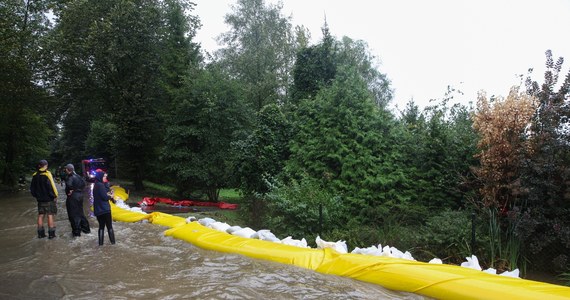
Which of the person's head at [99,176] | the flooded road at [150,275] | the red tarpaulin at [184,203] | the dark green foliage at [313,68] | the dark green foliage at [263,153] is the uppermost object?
the dark green foliage at [313,68]

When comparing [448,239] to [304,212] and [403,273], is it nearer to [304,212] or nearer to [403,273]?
[403,273]

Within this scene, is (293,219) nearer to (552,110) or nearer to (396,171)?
(396,171)

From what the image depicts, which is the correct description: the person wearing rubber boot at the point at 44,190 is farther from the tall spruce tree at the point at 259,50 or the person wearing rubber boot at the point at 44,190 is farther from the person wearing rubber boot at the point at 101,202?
the tall spruce tree at the point at 259,50

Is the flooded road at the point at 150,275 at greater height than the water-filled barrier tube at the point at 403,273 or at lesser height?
lesser

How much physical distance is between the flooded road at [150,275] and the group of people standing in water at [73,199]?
16.3 inches

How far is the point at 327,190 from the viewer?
10.5 meters

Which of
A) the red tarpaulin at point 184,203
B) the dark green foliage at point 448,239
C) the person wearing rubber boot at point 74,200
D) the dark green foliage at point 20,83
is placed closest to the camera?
the dark green foliage at point 448,239

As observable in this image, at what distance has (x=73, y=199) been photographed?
345 inches

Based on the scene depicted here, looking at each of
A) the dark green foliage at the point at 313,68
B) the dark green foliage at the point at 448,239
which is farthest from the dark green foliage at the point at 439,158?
the dark green foliage at the point at 313,68

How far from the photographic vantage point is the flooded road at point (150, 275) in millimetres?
4754

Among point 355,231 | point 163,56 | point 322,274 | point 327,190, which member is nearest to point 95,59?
point 163,56

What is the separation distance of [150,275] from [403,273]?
3611mm

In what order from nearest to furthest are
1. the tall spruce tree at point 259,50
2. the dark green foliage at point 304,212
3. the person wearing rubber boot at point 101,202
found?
the person wearing rubber boot at point 101,202 → the dark green foliage at point 304,212 → the tall spruce tree at point 259,50

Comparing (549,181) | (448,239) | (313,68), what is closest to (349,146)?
(448,239)
